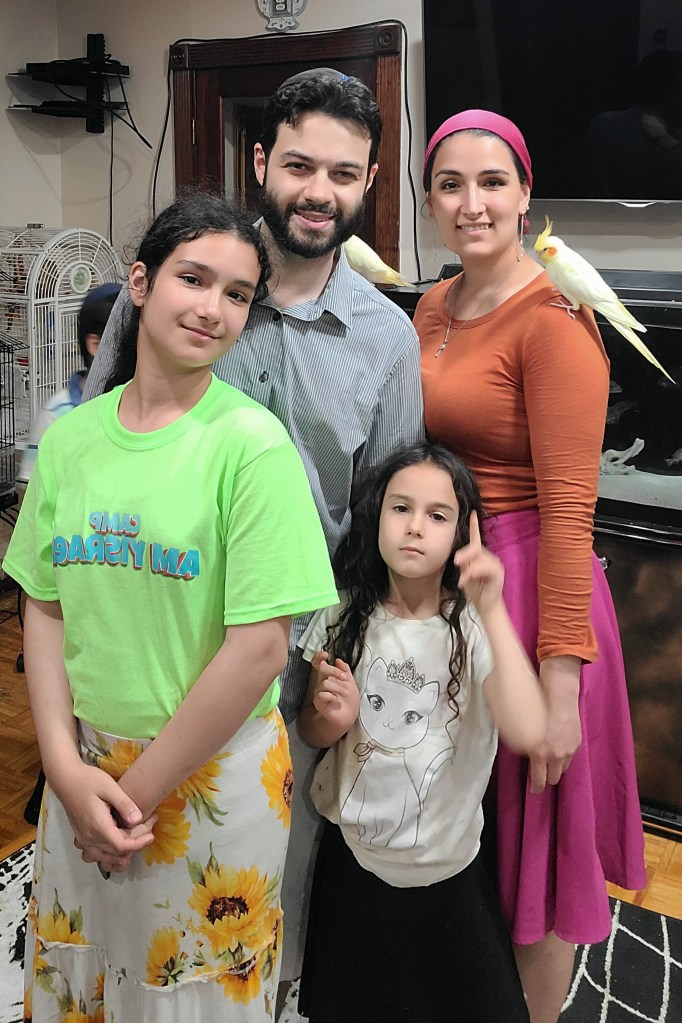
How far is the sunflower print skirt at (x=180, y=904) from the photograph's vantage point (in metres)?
1.08

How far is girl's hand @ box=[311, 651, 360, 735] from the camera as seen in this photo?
1214 millimetres

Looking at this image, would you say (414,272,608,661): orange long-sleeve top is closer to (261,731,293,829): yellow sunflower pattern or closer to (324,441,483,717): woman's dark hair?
(324,441,483,717): woman's dark hair

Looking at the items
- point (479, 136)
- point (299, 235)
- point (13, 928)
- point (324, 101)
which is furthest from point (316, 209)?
point (13, 928)

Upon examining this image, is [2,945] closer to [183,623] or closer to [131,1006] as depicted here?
[131,1006]

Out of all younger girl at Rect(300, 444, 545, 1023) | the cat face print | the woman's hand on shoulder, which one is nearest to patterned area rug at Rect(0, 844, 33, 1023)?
younger girl at Rect(300, 444, 545, 1023)

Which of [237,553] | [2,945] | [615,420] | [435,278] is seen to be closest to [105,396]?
[237,553]

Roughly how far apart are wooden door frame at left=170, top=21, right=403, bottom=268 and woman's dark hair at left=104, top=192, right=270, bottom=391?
1.80 metres

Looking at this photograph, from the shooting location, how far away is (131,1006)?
3.69 feet

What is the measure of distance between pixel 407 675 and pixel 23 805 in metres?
1.46

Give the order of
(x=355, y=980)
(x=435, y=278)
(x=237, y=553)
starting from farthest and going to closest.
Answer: (x=435, y=278) → (x=355, y=980) → (x=237, y=553)

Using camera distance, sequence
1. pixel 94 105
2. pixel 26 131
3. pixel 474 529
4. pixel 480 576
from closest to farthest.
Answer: pixel 480 576, pixel 474 529, pixel 94 105, pixel 26 131

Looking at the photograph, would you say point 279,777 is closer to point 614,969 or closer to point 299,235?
point 299,235

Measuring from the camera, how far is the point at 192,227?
3.46 feet

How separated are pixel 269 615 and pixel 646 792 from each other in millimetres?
1706
